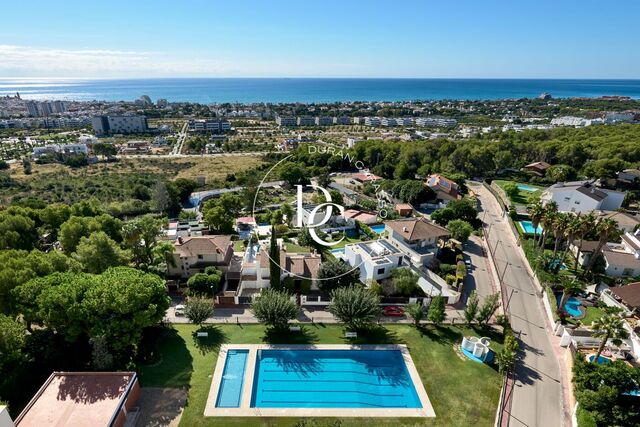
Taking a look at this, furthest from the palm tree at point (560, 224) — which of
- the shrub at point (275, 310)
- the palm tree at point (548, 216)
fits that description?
the shrub at point (275, 310)

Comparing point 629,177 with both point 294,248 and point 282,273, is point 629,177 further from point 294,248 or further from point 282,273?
point 282,273

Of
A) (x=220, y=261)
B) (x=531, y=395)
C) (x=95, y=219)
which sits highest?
(x=95, y=219)

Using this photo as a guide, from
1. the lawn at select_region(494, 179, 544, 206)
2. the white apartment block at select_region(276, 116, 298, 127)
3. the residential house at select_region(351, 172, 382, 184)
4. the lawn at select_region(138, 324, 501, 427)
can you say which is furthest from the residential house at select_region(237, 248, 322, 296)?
the white apartment block at select_region(276, 116, 298, 127)

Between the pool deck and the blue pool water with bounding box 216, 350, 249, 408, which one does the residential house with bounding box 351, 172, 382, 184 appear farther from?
the pool deck

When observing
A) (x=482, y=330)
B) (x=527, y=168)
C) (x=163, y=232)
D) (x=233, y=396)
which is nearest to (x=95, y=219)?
(x=163, y=232)

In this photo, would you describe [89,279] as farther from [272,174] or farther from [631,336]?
[272,174]

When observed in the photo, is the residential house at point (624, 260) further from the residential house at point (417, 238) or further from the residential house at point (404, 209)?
the residential house at point (404, 209)
